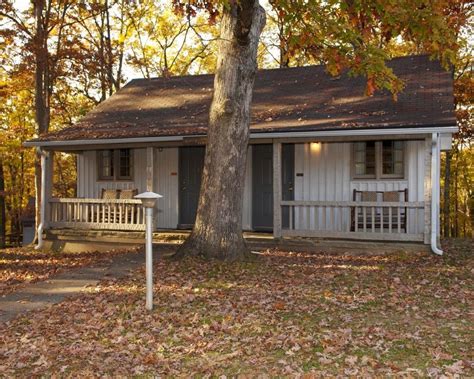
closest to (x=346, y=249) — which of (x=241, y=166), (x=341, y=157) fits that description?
(x=341, y=157)

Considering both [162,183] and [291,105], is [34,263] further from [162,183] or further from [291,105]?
[291,105]

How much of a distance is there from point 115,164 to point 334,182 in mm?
6429

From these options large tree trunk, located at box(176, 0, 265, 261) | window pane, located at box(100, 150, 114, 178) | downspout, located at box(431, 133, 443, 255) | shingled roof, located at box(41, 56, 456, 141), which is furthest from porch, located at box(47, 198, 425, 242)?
large tree trunk, located at box(176, 0, 265, 261)

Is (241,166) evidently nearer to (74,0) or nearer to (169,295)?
(169,295)

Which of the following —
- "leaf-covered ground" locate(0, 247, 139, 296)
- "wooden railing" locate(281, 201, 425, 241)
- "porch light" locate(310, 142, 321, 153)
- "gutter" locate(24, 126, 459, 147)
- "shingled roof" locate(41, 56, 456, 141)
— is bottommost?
"leaf-covered ground" locate(0, 247, 139, 296)

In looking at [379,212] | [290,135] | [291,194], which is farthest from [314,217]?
[290,135]

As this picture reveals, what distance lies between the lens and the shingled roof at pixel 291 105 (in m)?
10.9

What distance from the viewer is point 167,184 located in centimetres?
1383

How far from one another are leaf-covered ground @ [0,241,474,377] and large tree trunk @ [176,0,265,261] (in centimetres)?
56

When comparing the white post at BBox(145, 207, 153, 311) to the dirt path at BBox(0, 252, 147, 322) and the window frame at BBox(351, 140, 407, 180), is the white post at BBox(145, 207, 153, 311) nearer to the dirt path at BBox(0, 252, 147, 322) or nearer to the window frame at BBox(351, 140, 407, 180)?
the dirt path at BBox(0, 252, 147, 322)

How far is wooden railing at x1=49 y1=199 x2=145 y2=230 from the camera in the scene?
12.3 metres

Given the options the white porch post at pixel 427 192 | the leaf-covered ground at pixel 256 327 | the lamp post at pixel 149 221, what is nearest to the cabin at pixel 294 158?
the white porch post at pixel 427 192

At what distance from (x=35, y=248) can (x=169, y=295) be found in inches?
300

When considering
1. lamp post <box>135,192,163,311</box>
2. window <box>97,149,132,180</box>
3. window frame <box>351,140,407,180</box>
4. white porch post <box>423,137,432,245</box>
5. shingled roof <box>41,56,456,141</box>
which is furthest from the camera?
window <box>97,149,132,180</box>
